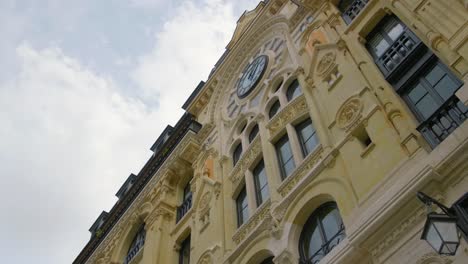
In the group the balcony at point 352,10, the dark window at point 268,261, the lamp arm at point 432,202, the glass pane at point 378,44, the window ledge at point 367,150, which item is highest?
the balcony at point 352,10

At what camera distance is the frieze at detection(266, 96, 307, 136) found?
1298 centimetres

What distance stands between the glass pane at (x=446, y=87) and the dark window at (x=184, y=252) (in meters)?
9.76

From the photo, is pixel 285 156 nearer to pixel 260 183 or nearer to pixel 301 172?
pixel 260 183

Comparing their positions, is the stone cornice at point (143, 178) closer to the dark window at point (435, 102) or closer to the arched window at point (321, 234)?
the arched window at point (321, 234)

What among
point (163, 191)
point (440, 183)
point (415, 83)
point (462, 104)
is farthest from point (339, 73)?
point (163, 191)

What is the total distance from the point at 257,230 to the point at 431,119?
477 cm

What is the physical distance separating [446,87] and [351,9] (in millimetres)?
5183

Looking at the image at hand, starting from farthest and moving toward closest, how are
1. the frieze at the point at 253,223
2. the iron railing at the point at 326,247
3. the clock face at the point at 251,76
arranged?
the clock face at the point at 251,76, the frieze at the point at 253,223, the iron railing at the point at 326,247

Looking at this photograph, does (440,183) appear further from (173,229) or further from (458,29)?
(173,229)

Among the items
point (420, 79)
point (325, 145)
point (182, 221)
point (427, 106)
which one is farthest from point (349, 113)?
point (182, 221)

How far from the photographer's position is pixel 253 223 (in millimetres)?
11656

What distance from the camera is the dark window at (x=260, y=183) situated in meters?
12.6

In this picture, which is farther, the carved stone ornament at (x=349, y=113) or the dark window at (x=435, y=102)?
the carved stone ornament at (x=349, y=113)

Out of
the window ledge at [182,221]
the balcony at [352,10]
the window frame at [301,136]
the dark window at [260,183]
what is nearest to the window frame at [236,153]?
the dark window at [260,183]
